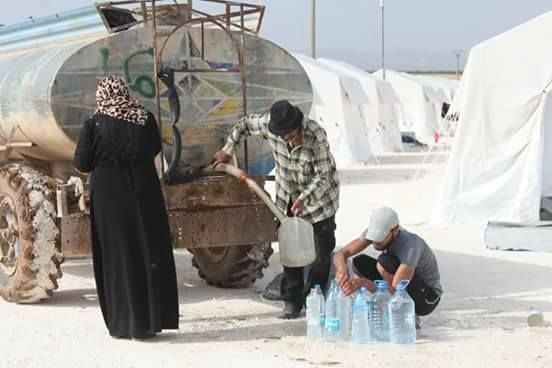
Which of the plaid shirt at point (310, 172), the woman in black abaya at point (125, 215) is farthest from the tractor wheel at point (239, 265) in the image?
the woman in black abaya at point (125, 215)

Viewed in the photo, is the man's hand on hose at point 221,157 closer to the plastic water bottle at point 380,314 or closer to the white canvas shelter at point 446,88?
the plastic water bottle at point 380,314

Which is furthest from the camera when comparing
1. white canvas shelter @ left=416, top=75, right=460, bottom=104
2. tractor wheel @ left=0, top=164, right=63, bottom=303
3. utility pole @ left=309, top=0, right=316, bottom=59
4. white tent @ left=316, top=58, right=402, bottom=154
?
white canvas shelter @ left=416, top=75, right=460, bottom=104

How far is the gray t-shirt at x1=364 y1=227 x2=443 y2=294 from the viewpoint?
231 inches

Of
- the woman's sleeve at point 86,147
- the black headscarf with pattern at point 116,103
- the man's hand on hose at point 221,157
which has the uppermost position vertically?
the black headscarf with pattern at point 116,103

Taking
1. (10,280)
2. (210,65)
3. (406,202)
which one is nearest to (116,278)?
(10,280)

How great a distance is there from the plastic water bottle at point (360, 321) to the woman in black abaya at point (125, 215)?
1.14 metres

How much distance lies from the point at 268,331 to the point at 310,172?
110 cm

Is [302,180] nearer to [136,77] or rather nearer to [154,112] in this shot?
[154,112]

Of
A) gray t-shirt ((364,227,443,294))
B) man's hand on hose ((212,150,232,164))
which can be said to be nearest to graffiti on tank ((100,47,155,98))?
man's hand on hose ((212,150,232,164))

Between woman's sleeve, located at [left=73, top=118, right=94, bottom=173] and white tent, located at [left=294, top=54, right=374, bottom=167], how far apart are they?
1820cm

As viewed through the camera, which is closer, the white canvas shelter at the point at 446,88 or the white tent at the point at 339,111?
the white tent at the point at 339,111

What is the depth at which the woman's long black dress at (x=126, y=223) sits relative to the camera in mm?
5840

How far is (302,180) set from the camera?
6.45 meters

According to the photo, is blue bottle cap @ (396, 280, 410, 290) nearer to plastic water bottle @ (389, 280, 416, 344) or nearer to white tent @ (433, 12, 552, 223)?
plastic water bottle @ (389, 280, 416, 344)
